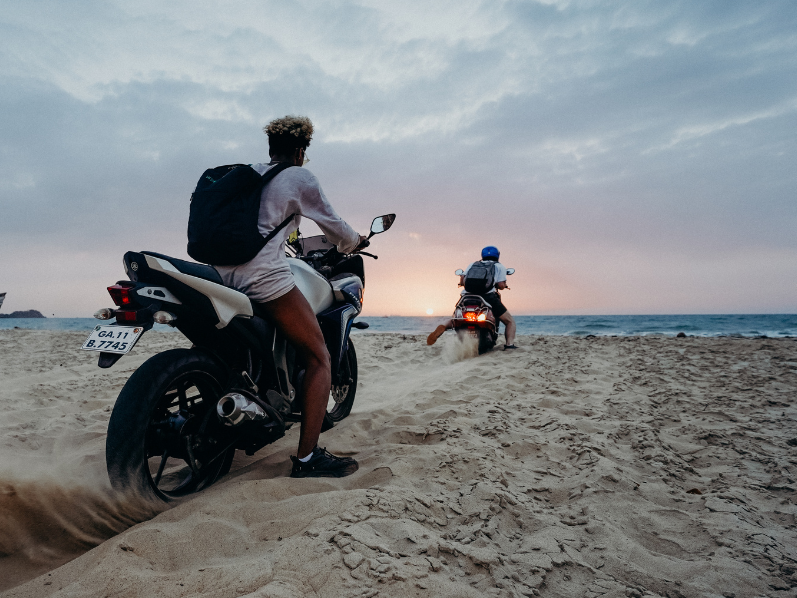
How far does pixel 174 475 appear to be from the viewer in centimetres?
257

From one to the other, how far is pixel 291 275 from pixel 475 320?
5.17 meters

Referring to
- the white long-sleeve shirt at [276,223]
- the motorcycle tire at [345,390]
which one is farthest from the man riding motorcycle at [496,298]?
the white long-sleeve shirt at [276,223]

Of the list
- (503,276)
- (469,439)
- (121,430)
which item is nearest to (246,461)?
(121,430)

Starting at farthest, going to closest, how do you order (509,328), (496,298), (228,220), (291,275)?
(509,328) → (496,298) → (291,275) → (228,220)

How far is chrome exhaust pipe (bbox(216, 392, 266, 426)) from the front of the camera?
2.20 m

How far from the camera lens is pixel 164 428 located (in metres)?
2.18

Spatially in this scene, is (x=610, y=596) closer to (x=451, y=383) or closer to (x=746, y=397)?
(x=451, y=383)

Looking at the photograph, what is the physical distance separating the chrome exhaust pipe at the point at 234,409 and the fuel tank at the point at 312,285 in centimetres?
84

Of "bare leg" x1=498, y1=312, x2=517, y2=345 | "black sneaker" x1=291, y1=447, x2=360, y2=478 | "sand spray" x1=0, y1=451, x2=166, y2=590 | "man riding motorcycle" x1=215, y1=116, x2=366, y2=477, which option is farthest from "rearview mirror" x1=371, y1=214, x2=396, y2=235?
"bare leg" x1=498, y1=312, x2=517, y2=345

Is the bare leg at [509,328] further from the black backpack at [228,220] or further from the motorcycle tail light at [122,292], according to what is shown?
the motorcycle tail light at [122,292]

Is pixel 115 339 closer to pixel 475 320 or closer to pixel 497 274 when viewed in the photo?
pixel 475 320

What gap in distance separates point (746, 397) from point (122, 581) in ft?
17.1

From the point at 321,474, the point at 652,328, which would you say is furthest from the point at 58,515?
the point at 652,328

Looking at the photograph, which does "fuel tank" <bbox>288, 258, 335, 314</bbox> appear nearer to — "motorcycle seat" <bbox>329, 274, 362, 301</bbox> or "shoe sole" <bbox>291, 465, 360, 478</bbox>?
"motorcycle seat" <bbox>329, 274, 362, 301</bbox>
